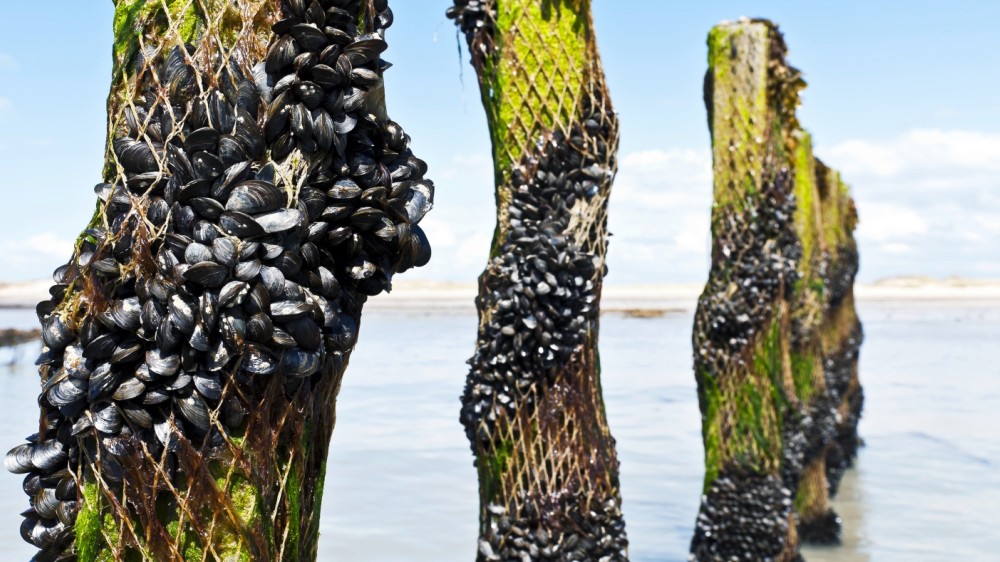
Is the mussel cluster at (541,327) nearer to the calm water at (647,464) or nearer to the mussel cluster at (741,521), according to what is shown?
the mussel cluster at (741,521)

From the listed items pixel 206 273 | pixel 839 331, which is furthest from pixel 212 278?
pixel 839 331

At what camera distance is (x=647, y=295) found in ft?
310

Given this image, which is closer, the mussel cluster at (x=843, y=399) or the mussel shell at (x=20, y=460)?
the mussel shell at (x=20, y=460)

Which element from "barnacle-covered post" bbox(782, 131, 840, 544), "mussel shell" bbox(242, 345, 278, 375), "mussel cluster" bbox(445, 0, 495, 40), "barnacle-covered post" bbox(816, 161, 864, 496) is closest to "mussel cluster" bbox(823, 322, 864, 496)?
"barnacle-covered post" bbox(816, 161, 864, 496)

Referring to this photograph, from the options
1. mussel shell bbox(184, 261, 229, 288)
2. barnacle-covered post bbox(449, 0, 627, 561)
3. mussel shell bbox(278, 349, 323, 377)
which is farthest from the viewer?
barnacle-covered post bbox(449, 0, 627, 561)

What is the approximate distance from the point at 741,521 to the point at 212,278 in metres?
6.09

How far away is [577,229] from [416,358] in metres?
22.9

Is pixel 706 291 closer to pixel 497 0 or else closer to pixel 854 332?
pixel 497 0

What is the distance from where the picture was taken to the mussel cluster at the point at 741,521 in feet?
25.2

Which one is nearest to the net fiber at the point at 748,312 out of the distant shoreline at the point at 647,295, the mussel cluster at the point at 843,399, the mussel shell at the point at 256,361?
the mussel cluster at the point at 843,399

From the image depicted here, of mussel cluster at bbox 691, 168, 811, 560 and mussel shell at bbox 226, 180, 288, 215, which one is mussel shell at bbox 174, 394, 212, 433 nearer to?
mussel shell at bbox 226, 180, 288, 215

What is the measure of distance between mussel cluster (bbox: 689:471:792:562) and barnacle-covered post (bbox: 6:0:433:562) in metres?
5.49

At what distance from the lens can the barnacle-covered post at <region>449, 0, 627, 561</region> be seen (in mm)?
5215

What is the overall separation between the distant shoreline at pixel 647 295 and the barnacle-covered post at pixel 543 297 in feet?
175
